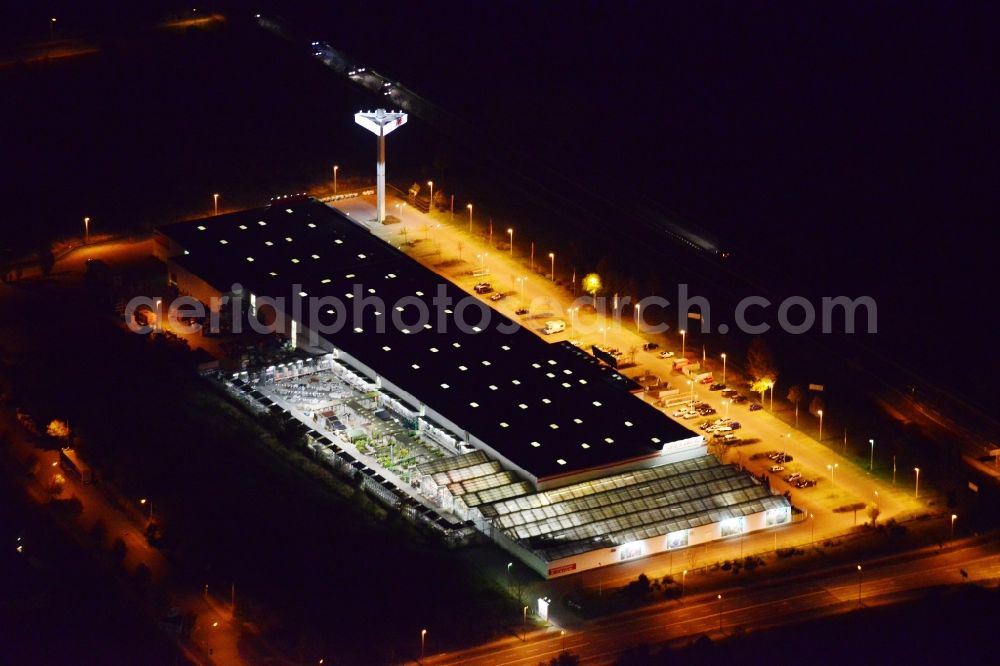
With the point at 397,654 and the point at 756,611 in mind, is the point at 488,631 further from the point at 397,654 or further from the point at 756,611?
the point at 756,611

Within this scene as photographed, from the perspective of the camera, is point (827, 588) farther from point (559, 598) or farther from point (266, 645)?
point (266, 645)

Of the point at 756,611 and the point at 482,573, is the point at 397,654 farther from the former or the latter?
the point at 756,611

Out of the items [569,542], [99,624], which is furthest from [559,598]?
→ [99,624]

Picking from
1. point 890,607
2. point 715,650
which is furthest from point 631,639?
point 890,607

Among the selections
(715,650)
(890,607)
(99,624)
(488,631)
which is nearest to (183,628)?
(99,624)

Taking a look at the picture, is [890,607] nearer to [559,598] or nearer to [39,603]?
[559,598]
